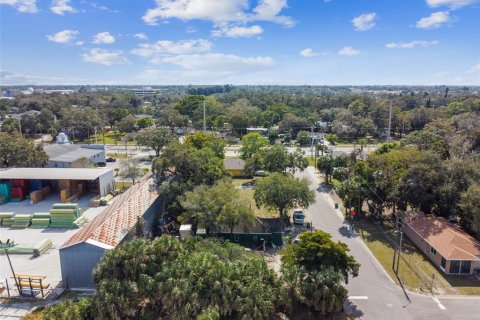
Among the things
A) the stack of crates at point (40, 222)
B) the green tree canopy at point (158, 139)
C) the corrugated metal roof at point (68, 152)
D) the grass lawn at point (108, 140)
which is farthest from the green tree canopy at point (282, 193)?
the grass lawn at point (108, 140)

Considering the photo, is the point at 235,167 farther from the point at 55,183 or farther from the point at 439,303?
the point at 439,303

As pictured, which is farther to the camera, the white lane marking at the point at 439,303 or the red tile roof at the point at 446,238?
the red tile roof at the point at 446,238

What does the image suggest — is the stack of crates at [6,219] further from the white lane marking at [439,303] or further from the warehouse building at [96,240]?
the white lane marking at [439,303]

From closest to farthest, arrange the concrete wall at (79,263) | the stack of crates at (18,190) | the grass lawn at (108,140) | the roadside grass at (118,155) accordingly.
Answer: the concrete wall at (79,263)
the stack of crates at (18,190)
the roadside grass at (118,155)
the grass lawn at (108,140)

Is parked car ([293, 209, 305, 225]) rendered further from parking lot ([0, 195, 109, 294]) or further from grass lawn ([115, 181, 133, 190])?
grass lawn ([115, 181, 133, 190])

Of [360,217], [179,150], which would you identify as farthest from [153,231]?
[360,217]

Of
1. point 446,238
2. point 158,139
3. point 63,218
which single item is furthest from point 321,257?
point 158,139

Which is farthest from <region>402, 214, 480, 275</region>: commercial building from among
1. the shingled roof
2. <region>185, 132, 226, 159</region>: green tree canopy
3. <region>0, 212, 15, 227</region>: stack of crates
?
<region>0, 212, 15, 227</region>: stack of crates
